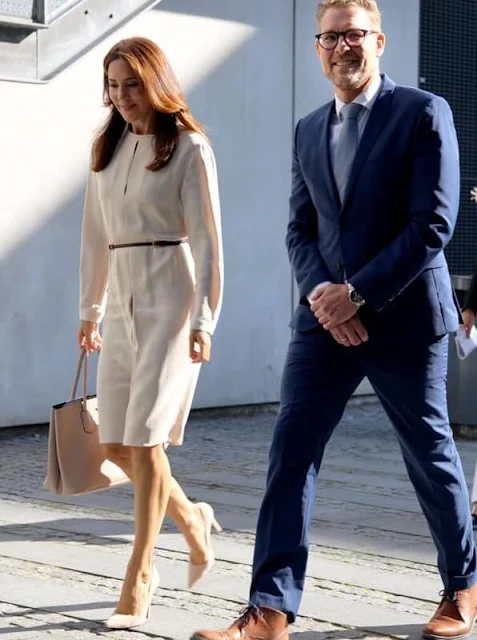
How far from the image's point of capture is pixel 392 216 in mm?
5012

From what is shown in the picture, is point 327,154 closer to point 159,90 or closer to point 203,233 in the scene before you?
point 203,233

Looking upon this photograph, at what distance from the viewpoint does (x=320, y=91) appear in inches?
540

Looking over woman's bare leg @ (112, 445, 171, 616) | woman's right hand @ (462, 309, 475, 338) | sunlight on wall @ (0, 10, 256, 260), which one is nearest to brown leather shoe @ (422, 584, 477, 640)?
woman's bare leg @ (112, 445, 171, 616)

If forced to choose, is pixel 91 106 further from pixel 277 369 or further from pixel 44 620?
pixel 44 620

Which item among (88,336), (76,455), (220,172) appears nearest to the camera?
(76,455)

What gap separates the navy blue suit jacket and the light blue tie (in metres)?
0.03

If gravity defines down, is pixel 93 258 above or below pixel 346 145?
→ below

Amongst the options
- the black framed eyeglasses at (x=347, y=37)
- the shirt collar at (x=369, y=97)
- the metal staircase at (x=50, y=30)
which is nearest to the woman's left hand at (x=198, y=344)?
the shirt collar at (x=369, y=97)

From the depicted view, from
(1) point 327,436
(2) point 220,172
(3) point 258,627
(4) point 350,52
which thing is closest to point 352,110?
(4) point 350,52

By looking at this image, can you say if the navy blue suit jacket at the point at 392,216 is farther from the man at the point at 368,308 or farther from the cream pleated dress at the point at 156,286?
the cream pleated dress at the point at 156,286

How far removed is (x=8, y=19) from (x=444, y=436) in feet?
22.3

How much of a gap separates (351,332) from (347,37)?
0.96 metres

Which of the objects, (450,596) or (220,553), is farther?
(220,553)

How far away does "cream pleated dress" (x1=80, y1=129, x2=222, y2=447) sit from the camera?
5.46 meters
